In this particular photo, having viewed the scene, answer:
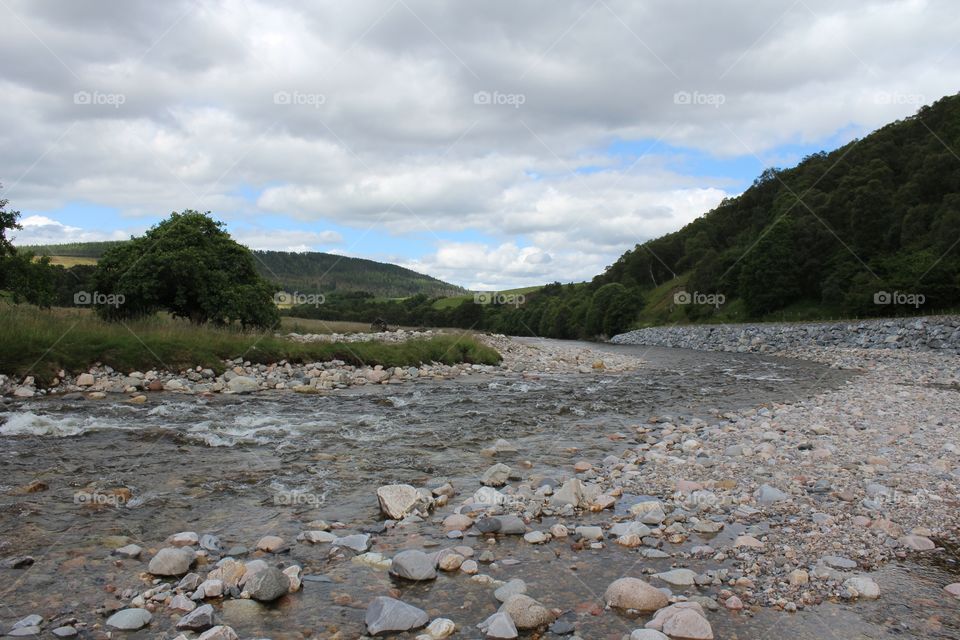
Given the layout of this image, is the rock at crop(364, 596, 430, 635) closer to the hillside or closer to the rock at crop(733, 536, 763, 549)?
the rock at crop(733, 536, 763, 549)

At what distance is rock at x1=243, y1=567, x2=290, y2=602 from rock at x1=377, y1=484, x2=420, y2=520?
1814 mm

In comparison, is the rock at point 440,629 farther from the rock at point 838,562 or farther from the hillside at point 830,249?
the hillside at point 830,249

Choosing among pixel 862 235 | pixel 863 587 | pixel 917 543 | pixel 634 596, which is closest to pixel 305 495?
pixel 634 596

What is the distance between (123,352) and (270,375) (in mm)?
4169

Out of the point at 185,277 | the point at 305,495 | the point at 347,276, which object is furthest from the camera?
the point at 347,276

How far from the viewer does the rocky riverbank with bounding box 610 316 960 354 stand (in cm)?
3372

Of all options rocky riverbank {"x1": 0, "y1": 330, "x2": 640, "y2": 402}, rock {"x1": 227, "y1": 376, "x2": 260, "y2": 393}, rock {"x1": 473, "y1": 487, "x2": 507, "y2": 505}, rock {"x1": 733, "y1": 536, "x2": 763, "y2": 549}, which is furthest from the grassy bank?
rock {"x1": 733, "y1": 536, "x2": 763, "y2": 549}

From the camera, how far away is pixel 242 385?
16.1 metres

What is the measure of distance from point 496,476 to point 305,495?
2.46m

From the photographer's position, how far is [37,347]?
49.5 feet

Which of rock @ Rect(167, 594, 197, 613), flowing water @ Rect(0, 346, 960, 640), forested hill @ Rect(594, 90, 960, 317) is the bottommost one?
flowing water @ Rect(0, 346, 960, 640)

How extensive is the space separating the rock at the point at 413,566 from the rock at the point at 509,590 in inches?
25.2

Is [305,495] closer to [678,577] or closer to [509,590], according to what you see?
[509,590]

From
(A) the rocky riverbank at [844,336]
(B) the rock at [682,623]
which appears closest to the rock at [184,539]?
(B) the rock at [682,623]
